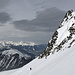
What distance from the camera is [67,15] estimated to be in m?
75.2

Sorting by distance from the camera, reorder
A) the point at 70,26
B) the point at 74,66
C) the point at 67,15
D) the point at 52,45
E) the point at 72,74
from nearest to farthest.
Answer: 1. the point at 72,74
2. the point at 74,66
3. the point at 70,26
4. the point at 52,45
5. the point at 67,15

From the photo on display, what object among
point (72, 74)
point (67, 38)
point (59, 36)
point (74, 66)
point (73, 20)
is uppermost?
point (73, 20)

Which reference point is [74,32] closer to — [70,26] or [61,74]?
[70,26]

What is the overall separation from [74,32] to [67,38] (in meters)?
4.08

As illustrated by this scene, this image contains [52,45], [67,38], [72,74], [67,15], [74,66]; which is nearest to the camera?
[72,74]

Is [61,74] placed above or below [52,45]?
below

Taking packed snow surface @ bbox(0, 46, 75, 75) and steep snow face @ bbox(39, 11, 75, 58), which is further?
steep snow face @ bbox(39, 11, 75, 58)

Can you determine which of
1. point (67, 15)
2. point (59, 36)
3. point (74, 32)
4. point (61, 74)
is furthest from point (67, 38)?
point (61, 74)

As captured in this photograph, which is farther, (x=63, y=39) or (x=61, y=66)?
(x=63, y=39)

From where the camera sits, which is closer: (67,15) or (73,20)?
(73,20)

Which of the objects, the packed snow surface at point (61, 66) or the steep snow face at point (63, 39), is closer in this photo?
the packed snow surface at point (61, 66)

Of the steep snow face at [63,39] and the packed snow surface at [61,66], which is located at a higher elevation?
the steep snow face at [63,39]

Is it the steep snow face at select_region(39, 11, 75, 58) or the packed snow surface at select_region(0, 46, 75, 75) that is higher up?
the steep snow face at select_region(39, 11, 75, 58)

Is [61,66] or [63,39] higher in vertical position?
[63,39]
